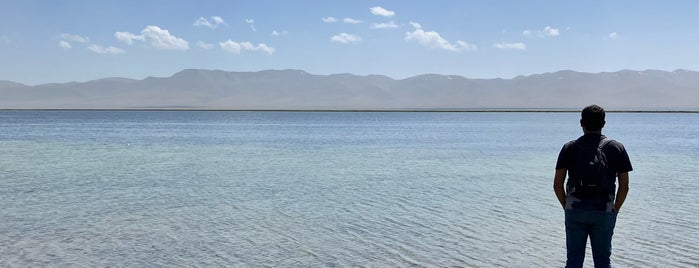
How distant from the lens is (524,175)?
2194cm

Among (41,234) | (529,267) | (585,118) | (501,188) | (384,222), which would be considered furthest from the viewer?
(501,188)

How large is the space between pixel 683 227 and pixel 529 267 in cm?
435

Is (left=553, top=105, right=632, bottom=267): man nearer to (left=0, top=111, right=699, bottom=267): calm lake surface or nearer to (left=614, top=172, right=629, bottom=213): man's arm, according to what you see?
(left=614, top=172, right=629, bottom=213): man's arm

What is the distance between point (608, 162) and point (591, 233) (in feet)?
2.54

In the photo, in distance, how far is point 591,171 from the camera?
20.0ft

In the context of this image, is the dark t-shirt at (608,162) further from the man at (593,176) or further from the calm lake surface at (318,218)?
the calm lake surface at (318,218)

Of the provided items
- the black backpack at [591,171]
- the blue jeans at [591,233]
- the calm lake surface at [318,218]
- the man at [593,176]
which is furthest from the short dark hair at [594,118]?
the calm lake surface at [318,218]

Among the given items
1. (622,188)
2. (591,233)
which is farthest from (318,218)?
(622,188)

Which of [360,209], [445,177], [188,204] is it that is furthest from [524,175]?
[188,204]

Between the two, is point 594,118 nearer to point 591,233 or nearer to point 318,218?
point 591,233

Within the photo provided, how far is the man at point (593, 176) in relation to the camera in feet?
20.0

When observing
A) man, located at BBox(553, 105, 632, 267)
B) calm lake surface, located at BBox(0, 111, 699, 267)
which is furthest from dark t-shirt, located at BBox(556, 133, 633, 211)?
calm lake surface, located at BBox(0, 111, 699, 267)

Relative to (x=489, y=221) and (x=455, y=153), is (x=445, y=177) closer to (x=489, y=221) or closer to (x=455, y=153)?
(x=489, y=221)

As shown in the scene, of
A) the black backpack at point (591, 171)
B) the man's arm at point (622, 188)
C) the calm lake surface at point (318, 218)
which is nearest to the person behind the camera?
the black backpack at point (591, 171)
